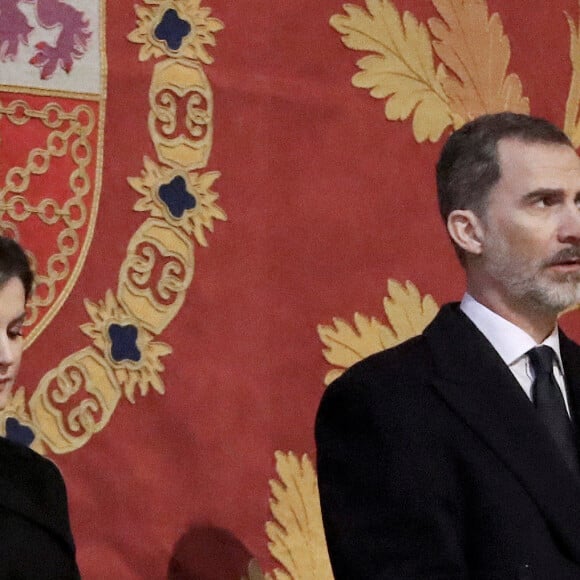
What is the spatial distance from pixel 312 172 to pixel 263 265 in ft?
A: 0.61

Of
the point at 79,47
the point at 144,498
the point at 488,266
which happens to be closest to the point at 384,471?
the point at 488,266

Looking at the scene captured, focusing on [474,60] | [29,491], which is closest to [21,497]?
[29,491]

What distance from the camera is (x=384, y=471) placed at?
Answer: 157 cm

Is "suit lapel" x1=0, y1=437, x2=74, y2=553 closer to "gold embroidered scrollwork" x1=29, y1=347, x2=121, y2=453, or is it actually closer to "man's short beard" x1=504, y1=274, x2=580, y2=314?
"gold embroidered scrollwork" x1=29, y1=347, x2=121, y2=453

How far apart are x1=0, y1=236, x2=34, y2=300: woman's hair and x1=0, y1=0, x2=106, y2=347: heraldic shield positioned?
20 centimetres

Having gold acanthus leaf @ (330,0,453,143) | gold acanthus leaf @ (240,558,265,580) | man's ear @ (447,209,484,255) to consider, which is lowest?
gold acanthus leaf @ (240,558,265,580)

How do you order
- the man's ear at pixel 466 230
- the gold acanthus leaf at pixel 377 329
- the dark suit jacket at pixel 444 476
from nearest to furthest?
the dark suit jacket at pixel 444 476
the man's ear at pixel 466 230
the gold acanthus leaf at pixel 377 329

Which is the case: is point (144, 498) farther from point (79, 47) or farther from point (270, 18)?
point (270, 18)

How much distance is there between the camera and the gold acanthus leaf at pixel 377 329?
82.5 inches

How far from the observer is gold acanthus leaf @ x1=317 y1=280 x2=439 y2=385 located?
6.88 feet

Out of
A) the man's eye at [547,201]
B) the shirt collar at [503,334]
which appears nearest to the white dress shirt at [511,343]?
the shirt collar at [503,334]

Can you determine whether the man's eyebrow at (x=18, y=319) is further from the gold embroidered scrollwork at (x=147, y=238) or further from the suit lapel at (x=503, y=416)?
the suit lapel at (x=503, y=416)

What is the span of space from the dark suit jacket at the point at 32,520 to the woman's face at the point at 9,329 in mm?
117

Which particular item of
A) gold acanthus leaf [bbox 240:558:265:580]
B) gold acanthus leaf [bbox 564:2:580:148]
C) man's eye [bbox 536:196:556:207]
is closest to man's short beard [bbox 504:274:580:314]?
man's eye [bbox 536:196:556:207]
